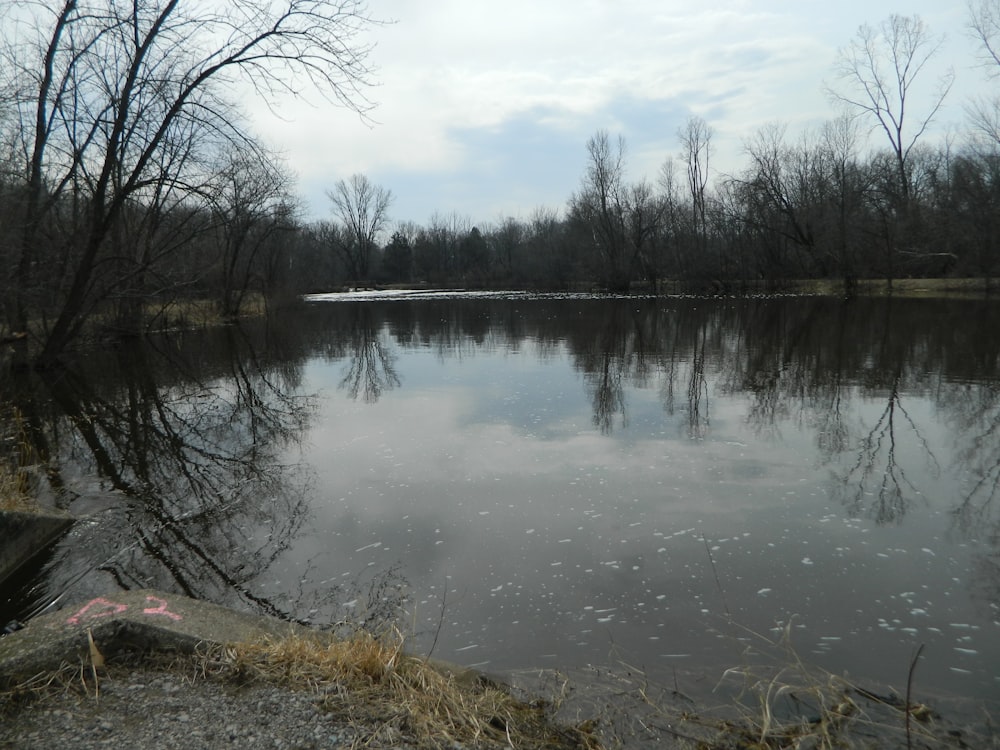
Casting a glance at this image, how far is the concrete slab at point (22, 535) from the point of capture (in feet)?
19.7

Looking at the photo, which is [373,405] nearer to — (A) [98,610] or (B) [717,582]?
(B) [717,582]

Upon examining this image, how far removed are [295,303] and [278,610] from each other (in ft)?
168

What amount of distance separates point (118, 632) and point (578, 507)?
4575mm

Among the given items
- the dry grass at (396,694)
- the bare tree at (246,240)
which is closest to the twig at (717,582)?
the dry grass at (396,694)

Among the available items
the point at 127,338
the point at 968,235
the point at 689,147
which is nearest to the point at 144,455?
the point at 127,338

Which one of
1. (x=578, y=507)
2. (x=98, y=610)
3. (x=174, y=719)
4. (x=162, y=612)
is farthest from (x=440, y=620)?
(x=578, y=507)

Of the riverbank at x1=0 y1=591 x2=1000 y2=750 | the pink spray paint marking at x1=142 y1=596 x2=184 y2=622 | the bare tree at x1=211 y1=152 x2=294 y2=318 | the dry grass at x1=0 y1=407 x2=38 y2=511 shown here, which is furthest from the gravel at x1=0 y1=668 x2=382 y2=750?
the bare tree at x1=211 y1=152 x2=294 y2=318

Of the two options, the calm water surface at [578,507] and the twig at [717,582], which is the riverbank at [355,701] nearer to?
the calm water surface at [578,507]

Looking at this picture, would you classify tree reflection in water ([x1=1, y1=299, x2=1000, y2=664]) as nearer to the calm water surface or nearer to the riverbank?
the calm water surface

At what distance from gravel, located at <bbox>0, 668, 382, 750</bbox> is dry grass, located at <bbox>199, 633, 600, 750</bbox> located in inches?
3.9

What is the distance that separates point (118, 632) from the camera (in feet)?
12.8

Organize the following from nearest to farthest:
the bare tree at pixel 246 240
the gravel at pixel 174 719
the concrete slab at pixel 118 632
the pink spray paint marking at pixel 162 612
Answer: the gravel at pixel 174 719
the concrete slab at pixel 118 632
the pink spray paint marking at pixel 162 612
the bare tree at pixel 246 240

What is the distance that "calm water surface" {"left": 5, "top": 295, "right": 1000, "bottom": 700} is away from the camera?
485 cm

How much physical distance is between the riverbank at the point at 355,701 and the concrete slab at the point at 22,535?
2.54 metres
